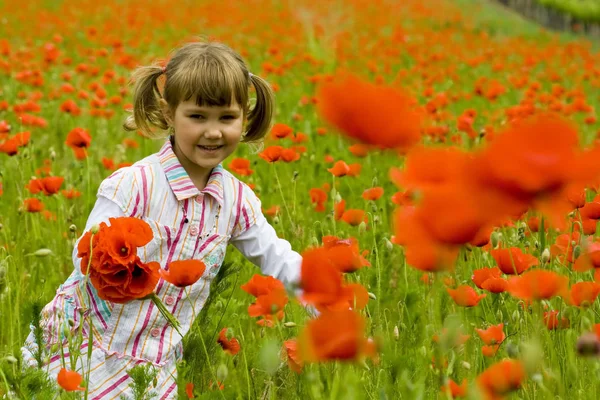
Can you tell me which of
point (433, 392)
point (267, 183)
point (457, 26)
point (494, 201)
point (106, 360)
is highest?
point (494, 201)

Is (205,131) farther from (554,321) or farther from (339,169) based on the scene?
(554,321)

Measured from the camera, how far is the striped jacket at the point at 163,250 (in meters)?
2.06

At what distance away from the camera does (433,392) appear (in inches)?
67.2

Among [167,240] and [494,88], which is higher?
[167,240]

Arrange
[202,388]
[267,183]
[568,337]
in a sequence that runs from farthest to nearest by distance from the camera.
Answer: [267,183] → [202,388] → [568,337]

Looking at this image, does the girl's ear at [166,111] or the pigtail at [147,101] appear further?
the pigtail at [147,101]

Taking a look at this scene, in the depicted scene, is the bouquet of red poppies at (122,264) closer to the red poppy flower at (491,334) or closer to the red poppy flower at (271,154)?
the red poppy flower at (491,334)

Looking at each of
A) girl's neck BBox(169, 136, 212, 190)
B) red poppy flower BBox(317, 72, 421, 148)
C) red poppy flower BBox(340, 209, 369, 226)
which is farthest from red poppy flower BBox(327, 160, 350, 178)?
red poppy flower BBox(317, 72, 421, 148)

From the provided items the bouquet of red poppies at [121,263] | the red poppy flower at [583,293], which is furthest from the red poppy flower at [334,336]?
the red poppy flower at [583,293]

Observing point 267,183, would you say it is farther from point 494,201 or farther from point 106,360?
point 494,201

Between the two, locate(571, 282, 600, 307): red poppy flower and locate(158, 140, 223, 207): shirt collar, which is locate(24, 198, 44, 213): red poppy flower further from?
locate(571, 282, 600, 307): red poppy flower

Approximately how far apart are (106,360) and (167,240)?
0.36 meters

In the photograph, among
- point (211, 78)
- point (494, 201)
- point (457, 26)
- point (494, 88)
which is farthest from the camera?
point (457, 26)

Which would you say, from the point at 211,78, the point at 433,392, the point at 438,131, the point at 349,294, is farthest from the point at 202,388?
the point at 438,131
